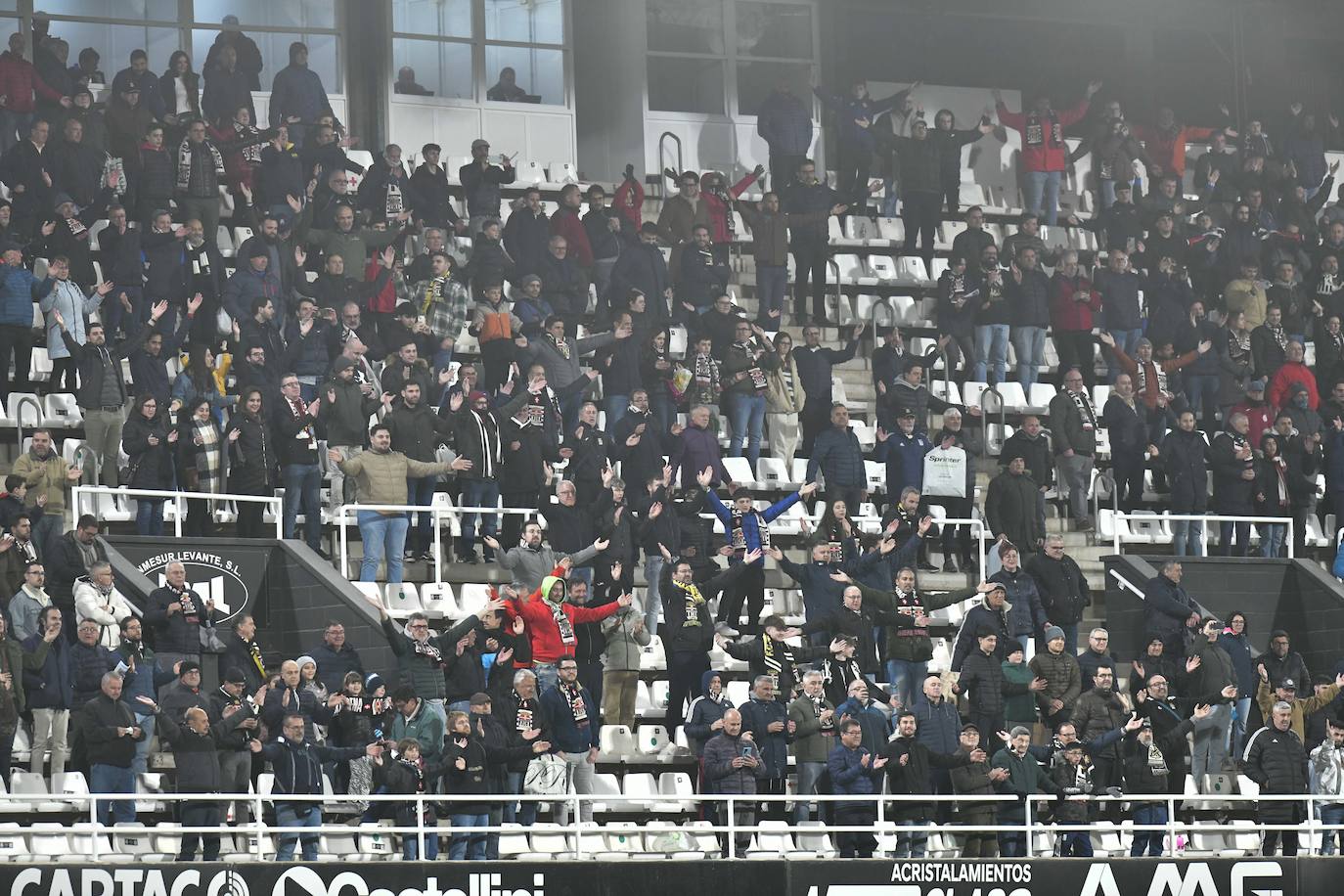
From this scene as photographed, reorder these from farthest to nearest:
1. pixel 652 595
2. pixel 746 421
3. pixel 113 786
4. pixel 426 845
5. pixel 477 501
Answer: pixel 746 421 < pixel 477 501 < pixel 652 595 < pixel 426 845 < pixel 113 786

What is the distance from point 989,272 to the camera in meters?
27.3

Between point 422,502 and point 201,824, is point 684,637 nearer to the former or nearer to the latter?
point 422,502

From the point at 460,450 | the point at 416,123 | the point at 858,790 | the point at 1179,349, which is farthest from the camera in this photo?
the point at 416,123

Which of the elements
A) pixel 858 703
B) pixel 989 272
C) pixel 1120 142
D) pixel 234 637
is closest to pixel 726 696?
pixel 858 703

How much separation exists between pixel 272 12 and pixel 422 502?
9702 mm

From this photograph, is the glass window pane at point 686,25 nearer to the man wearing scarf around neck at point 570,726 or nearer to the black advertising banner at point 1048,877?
the man wearing scarf around neck at point 570,726

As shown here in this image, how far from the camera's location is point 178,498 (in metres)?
21.6

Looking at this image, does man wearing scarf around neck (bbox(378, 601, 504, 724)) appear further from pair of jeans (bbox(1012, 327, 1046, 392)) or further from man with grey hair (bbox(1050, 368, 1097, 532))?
pair of jeans (bbox(1012, 327, 1046, 392))

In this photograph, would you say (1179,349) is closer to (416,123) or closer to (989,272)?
(989,272)

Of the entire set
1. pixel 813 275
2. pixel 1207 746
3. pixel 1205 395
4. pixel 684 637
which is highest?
pixel 813 275

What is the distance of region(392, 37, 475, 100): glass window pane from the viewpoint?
3106 cm

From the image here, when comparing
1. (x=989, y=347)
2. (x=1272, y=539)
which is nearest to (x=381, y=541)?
(x=989, y=347)

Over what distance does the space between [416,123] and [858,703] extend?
13.4 meters

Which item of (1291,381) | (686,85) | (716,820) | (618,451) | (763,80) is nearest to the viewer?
(716,820)
